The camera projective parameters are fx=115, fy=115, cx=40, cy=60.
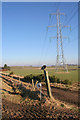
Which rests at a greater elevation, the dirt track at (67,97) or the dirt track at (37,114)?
the dirt track at (37,114)

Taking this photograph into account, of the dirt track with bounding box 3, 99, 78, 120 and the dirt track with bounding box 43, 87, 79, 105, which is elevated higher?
the dirt track with bounding box 3, 99, 78, 120

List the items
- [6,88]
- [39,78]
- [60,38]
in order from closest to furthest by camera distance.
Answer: [6,88]
[39,78]
[60,38]

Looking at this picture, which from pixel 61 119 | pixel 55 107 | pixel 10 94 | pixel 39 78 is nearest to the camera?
pixel 61 119

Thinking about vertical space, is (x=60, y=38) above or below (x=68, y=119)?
above

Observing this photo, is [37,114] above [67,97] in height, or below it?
above

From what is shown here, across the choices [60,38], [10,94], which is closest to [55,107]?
[10,94]

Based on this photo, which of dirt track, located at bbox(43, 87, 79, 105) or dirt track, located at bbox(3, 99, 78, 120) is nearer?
dirt track, located at bbox(3, 99, 78, 120)

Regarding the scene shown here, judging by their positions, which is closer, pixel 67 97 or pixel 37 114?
pixel 37 114

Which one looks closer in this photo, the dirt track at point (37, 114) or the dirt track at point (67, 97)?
the dirt track at point (37, 114)

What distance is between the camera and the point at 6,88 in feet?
30.6

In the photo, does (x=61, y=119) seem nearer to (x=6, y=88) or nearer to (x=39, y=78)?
(x=6, y=88)

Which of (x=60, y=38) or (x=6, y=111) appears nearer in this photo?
(x=6, y=111)

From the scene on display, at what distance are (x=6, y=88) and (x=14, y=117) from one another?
456cm

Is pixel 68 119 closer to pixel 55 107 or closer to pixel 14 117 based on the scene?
pixel 55 107
